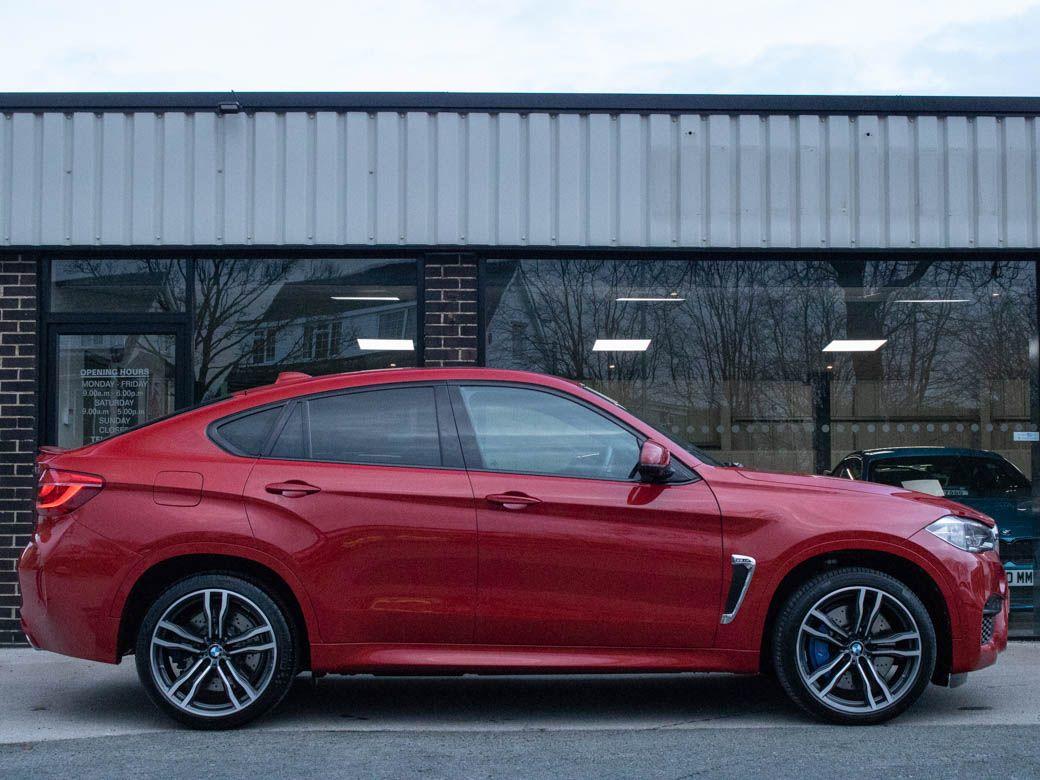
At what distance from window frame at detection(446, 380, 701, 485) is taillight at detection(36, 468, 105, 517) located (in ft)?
5.45

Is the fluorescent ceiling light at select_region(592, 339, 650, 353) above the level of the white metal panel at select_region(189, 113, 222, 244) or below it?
below

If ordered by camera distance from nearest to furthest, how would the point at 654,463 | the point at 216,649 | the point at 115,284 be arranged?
the point at 654,463 < the point at 216,649 < the point at 115,284

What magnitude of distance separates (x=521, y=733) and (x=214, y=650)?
1.44 metres

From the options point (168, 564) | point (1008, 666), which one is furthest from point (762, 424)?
point (168, 564)

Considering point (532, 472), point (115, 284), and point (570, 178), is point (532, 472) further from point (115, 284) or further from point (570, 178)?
point (115, 284)

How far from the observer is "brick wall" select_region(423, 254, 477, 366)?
29.2ft

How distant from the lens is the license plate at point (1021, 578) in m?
8.74

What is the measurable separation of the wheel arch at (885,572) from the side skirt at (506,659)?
8.9 inches

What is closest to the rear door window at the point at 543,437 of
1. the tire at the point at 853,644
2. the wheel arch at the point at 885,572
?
the wheel arch at the point at 885,572

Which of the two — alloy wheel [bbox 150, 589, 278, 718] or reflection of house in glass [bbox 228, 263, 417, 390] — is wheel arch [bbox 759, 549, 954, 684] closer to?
alloy wheel [bbox 150, 589, 278, 718]

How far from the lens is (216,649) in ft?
18.5

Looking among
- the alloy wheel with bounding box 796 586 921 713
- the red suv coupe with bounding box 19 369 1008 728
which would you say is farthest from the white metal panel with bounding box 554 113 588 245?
A: the alloy wheel with bounding box 796 586 921 713

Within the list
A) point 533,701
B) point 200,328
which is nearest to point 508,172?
point 200,328

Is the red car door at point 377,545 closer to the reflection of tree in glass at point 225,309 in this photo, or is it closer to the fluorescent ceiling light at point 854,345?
the reflection of tree in glass at point 225,309
